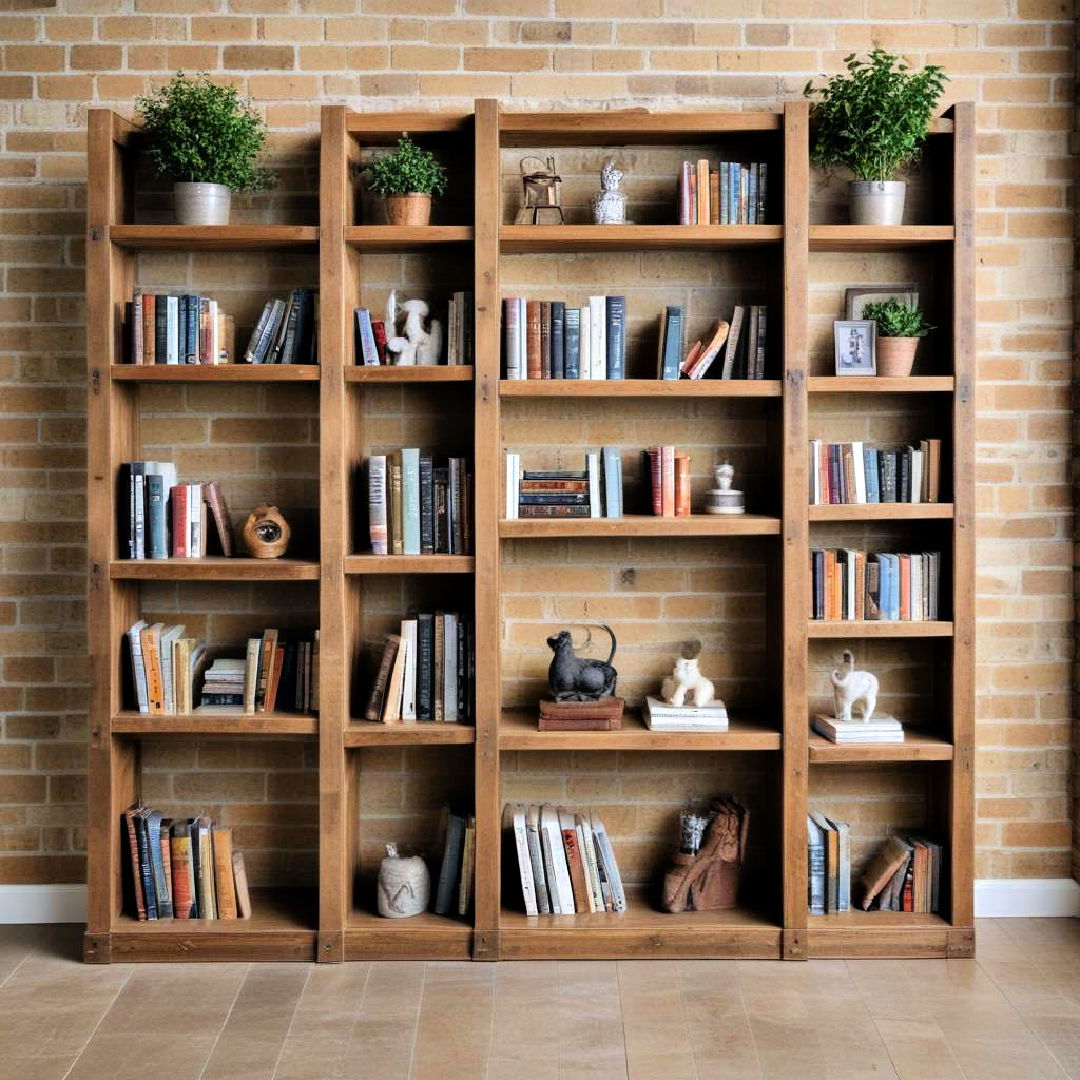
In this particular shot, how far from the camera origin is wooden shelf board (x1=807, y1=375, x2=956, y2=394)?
3.25 meters

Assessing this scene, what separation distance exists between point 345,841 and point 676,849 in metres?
0.97

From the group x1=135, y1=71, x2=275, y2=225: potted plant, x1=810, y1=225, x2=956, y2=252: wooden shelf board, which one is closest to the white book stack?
x1=810, y1=225, x2=956, y2=252: wooden shelf board

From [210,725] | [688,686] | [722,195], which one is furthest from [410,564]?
[722,195]

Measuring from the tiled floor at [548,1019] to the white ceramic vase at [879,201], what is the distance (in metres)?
2.05

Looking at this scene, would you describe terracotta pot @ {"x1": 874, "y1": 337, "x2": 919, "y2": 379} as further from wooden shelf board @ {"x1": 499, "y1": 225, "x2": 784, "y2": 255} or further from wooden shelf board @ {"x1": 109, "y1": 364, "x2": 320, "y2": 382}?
wooden shelf board @ {"x1": 109, "y1": 364, "x2": 320, "y2": 382}

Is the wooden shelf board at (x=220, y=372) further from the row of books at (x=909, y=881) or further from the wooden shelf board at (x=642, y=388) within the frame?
the row of books at (x=909, y=881)

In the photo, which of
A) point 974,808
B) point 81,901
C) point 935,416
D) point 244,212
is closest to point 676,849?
point 974,808

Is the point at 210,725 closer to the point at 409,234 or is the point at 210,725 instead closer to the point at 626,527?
the point at 626,527

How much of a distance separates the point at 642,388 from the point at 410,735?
114 cm

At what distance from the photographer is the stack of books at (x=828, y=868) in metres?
3.34

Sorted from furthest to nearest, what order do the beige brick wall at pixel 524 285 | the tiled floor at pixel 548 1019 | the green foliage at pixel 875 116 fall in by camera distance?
1. the beige brick wall at pixel 524 285
2. the green foliage at pixel 875 116
3. the tiled floor at pixel 548 1019

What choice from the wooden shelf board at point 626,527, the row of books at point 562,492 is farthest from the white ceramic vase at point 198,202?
the wooden shelf board at point 626,527

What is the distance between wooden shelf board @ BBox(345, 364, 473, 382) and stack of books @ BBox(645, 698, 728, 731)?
3.49 ft

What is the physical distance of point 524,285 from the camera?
3504 mm
